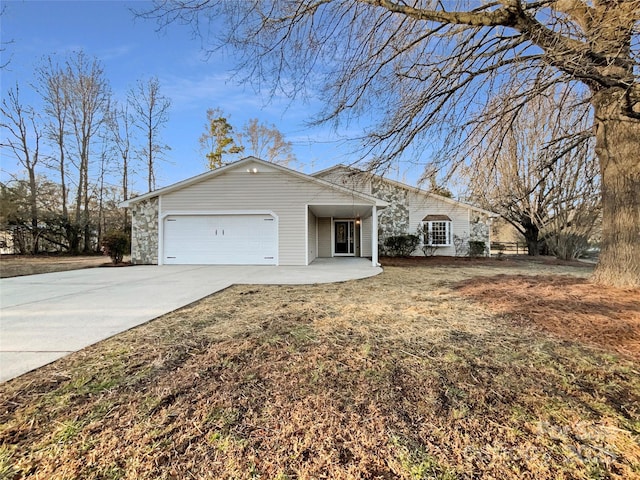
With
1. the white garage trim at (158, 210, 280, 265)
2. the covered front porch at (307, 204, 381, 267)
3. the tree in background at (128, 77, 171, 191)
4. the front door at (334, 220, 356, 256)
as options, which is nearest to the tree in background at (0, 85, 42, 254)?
the tree in background at (128, 77, 171, 191)

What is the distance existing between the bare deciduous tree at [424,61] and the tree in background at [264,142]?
19.9 meters

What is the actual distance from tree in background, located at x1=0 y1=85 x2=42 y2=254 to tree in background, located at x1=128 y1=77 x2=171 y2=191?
5.48 m

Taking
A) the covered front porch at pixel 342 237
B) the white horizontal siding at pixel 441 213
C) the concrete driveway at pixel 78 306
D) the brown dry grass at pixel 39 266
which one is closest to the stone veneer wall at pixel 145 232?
the brown dry grass at pixel 39 266

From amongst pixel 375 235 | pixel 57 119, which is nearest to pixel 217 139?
pixel 57 119

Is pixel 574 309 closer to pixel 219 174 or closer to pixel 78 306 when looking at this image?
pixel 78 306

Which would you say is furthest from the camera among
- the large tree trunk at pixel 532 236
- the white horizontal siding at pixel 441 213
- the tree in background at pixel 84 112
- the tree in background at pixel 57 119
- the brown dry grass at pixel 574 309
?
the tree in background at pixel 84 112

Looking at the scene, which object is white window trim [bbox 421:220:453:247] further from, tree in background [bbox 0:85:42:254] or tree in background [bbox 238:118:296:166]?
tree in background [bbox 0:85:42:254]

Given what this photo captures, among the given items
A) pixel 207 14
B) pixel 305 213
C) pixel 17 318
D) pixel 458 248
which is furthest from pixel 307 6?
pixel 458 248

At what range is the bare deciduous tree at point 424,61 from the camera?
404cm

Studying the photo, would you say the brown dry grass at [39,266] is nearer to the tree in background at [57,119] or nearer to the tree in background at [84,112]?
the tree in background at [57,119]

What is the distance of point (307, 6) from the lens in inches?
174

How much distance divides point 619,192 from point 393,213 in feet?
36.0

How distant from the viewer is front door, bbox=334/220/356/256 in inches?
646

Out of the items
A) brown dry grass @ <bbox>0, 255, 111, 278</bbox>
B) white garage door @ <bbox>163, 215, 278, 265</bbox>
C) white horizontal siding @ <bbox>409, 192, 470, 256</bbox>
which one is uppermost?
white horizontal siding @ <bbox>409, 192, 470, 256</bbox>
